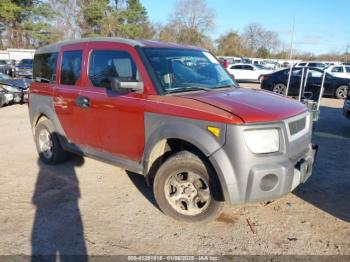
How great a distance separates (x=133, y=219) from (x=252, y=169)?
153cm

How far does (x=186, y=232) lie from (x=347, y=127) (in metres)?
7.48

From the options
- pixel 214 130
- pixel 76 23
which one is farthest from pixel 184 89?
pixel 76 23

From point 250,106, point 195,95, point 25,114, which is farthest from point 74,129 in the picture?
point 25,114

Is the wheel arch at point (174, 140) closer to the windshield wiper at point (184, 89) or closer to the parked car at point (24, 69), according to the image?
the windshield wiper at point (184, 89)

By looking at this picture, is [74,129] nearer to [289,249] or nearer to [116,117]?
[116,117]

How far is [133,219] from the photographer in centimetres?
395

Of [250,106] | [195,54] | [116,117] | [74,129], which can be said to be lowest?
[74,129]

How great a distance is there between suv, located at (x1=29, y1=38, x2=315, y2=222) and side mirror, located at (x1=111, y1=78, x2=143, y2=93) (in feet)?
0.04

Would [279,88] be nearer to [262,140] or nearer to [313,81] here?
[313,81]

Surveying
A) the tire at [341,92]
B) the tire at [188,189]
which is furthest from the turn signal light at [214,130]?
the tire at [341,92]

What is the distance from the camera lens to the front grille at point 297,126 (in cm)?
357

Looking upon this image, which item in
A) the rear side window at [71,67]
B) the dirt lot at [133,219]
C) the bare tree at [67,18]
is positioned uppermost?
the bare tree at [67,18]

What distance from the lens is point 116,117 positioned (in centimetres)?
426

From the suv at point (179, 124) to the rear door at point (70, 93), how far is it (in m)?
0.02
